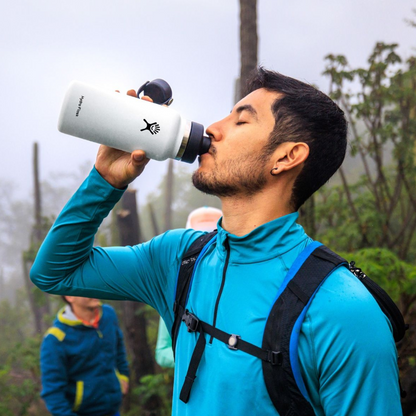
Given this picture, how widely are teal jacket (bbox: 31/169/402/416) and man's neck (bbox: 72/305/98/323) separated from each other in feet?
6.87

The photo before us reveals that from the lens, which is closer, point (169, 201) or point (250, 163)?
point (250, 163)

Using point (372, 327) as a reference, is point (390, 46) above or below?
above

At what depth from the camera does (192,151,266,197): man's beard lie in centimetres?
173

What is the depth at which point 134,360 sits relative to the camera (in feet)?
24.9

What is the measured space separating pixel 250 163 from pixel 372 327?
741 millimetres

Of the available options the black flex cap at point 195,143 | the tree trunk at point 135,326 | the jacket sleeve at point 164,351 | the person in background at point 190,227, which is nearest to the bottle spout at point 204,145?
the black flex cap at point 195,143

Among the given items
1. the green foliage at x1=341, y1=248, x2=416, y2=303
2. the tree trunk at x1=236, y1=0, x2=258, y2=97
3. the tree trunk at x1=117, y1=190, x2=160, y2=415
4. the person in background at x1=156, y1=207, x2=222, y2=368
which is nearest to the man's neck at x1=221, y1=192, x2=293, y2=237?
the green foliage at x1=341, y1=248, x2=416, y2=303

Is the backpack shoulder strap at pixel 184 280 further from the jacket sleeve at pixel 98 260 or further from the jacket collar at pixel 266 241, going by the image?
the jacket collar at pixel 266 241

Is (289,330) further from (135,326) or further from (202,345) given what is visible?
(135,326)

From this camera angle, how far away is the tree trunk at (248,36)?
573 cm

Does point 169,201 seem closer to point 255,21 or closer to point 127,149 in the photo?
point 255,21

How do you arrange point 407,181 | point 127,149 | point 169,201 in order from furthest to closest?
1. point 169,201
2. point 407,181
3. point 127,149

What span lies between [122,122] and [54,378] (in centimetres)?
269

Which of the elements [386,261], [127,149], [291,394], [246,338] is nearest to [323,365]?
[291,394]
